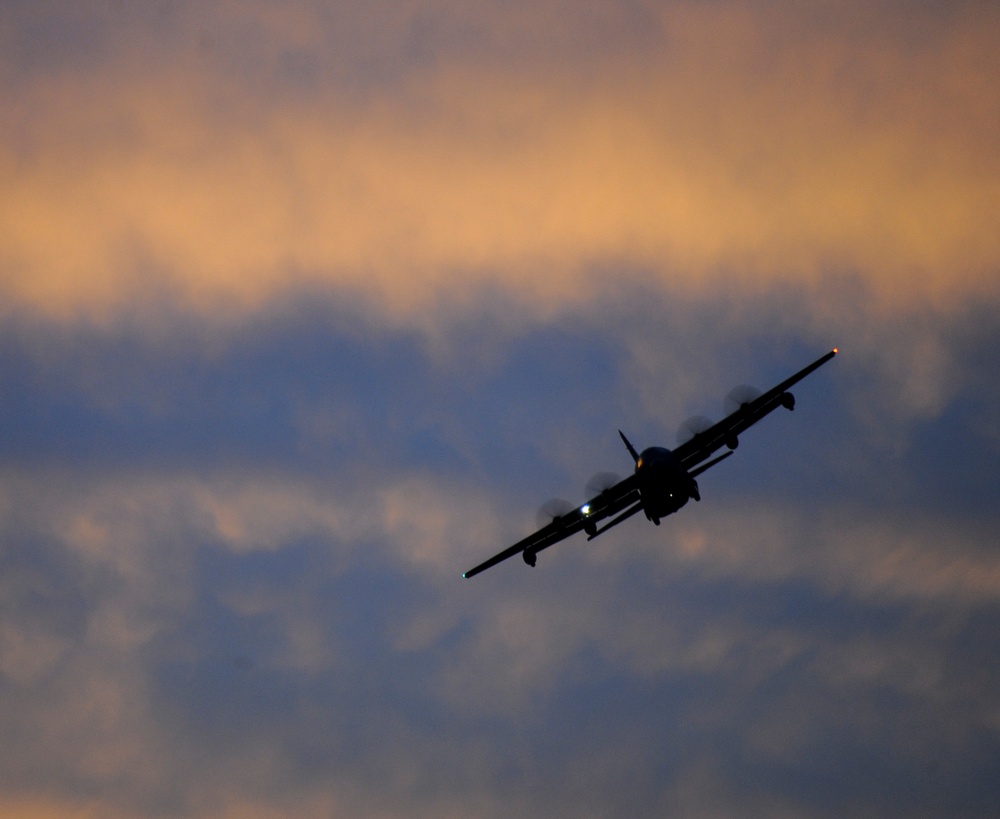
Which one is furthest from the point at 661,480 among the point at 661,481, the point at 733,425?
the point at 733,425

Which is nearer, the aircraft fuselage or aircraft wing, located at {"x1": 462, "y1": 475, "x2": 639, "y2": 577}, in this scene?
the aircraft fuselage

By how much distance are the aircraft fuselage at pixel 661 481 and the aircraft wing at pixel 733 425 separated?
376 inches

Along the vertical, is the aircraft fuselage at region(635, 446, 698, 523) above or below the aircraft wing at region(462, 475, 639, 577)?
below

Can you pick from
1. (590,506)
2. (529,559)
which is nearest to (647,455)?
(590,506)

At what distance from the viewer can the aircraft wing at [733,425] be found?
110625 millimetres

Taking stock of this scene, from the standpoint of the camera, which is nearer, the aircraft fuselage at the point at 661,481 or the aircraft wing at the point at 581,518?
the aircraft fuselage at the point at 661,481

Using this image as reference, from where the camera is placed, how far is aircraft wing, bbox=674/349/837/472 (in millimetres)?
110625

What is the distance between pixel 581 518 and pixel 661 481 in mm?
15364

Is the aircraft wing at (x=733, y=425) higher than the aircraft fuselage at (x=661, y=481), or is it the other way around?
the aircraft wing at (x=733, y=425)

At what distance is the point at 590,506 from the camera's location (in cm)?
11369

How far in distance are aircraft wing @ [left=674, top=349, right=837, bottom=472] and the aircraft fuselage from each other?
9555 millimetres

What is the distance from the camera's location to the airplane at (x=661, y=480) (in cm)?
10372

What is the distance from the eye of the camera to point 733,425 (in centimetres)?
11381

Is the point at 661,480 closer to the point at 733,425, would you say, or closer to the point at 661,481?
A: the point at 661,481
